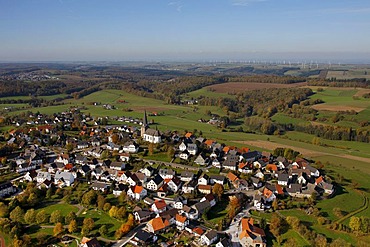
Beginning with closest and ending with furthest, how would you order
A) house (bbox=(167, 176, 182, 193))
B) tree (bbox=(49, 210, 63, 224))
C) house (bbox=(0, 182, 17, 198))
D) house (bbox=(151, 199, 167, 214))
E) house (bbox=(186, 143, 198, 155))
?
tree (bbox=(49, 210, 63, 224))
house (bbox=(151, 199, 167, 214))
house (bbox=(0, 182, 17, 198))
house (bbox=(167, 176, 182, 193))
house (bbox=(186, 143, 198, 155))

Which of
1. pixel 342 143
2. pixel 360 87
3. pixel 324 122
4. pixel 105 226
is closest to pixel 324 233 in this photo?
pixel 105 226

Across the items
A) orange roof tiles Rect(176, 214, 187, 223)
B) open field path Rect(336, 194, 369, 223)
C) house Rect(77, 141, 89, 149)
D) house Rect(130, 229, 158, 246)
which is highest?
house Rect(77, 141, 89, 149)

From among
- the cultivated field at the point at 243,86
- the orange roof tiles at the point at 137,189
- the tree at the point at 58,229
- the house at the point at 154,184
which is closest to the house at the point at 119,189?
the orange roof tiles at the point at 137,189

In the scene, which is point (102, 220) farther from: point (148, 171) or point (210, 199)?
point (210, 199)

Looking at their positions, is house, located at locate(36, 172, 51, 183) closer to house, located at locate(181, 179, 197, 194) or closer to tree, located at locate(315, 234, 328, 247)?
house, located at locate(181, 179, 197, 194)

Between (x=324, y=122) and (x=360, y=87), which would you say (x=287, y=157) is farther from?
(x=360, y=87)

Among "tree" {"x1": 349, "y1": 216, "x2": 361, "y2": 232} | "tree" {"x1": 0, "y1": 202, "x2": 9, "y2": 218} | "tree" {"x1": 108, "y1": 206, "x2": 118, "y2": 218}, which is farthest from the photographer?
"tree" {"x1": 0, "y1": 202, "x2": 9, "y2": 218}

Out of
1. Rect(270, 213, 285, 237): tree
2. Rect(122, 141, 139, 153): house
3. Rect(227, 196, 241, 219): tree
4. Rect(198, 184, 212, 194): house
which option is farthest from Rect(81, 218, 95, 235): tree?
Rect(122, 141, 139, 153): house

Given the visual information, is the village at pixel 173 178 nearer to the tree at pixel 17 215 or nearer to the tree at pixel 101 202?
the tree at pixel 101 202

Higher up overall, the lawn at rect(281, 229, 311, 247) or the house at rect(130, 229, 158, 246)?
the house at rect(130, 229, 158, 246)
